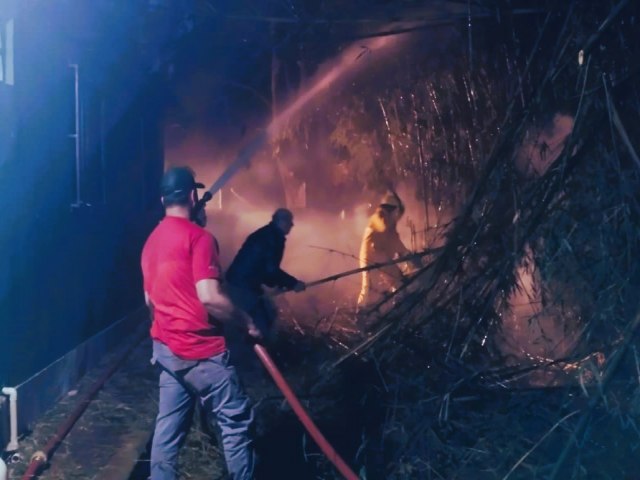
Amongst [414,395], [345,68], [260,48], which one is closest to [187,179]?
[414,395]

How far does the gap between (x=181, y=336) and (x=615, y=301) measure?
2557mm

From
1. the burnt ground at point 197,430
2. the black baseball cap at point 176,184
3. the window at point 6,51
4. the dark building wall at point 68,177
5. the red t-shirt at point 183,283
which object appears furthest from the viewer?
the dark building wall at point 68,177

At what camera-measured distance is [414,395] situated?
605 centimetres

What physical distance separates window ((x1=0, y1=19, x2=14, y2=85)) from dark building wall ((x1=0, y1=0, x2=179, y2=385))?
0.29 ft

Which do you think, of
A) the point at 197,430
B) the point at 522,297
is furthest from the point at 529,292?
the point at 197,430

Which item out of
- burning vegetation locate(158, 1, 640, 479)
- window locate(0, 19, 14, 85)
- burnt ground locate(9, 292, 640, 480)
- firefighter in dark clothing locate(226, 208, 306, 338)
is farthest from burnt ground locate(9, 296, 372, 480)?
window locate(0, 19, 14, 85)

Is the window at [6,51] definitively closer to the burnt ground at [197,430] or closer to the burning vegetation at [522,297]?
the burnt ground at [197,430]

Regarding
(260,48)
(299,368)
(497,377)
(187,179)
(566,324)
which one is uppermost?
(260,48)

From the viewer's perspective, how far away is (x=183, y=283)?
466cm

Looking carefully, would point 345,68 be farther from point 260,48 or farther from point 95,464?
point 95,464

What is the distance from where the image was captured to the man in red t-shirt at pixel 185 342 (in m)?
4.63

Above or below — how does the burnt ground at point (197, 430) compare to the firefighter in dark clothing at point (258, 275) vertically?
below

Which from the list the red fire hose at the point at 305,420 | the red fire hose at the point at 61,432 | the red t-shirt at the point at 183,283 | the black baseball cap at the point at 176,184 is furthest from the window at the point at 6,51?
the red fire hose at the point at 305,420

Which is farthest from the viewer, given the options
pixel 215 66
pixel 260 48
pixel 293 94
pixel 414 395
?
pixel 293 94
